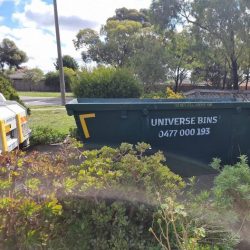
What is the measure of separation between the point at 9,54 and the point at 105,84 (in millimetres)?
62869

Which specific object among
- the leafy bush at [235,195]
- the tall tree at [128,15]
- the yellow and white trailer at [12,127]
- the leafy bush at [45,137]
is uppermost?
the tall tree at [128,15]

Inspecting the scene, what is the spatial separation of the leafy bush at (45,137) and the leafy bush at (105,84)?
2.89 metres

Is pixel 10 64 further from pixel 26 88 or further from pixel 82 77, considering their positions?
pixel 82 77

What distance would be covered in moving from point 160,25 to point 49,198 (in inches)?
890

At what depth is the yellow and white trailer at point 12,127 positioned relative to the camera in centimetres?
493

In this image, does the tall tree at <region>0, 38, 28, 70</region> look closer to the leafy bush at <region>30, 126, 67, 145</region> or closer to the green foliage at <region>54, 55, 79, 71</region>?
the green foliage at <region>54, 55, 79, 71</region>

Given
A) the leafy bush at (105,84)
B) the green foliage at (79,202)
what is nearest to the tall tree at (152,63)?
the leafy bush at (105,84)

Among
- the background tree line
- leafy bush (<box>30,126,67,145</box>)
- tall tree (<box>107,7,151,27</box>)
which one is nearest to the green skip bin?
leafy bush (<box>30,126,67,145</box>)

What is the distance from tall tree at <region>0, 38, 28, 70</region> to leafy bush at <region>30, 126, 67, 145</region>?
64.1 metres

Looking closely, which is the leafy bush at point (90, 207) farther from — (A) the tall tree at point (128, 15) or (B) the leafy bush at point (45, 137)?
A: (A) the tall tree at point (128, 15)

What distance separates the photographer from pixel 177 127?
509cm

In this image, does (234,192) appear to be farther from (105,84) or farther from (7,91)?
(7,91)

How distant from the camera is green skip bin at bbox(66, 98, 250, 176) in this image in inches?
188

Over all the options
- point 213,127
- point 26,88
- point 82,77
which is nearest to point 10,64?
point 26,88
